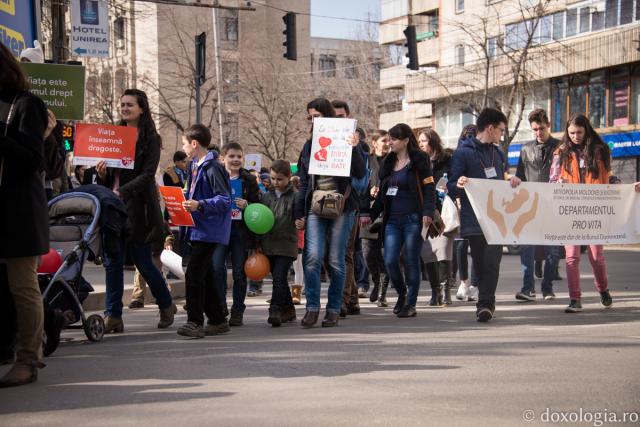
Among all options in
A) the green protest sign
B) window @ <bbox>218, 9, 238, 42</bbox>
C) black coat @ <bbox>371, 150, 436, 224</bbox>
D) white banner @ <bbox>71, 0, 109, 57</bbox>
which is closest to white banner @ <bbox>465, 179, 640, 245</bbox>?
black coat @ <bbox>371, 150, 436, 224</bbox>

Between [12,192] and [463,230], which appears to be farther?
[463,230]

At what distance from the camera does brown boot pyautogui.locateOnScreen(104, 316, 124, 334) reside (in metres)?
9.80

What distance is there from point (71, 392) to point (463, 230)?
505 centimetres

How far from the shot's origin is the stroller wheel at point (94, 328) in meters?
8.89

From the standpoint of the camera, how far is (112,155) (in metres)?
9.65

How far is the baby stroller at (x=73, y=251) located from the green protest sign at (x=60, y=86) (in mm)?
1044

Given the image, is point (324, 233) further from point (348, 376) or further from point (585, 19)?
point (585, 19)

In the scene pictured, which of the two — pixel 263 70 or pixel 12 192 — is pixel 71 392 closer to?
pixel 12 192

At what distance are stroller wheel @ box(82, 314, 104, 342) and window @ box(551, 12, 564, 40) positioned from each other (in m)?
39.5

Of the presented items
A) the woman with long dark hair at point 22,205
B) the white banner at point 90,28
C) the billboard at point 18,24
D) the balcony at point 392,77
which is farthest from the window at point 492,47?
the woman with long dark hair at point 22,205

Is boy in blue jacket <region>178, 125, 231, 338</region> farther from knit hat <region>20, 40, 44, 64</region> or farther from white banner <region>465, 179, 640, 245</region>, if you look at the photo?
white banner <region>465, 179, 640, 245</region>

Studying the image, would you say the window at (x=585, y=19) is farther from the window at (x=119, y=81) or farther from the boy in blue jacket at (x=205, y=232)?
the boy in blue jacket at (x=205, y=232)

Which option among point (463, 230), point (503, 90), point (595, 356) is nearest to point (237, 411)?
point (595, 356)

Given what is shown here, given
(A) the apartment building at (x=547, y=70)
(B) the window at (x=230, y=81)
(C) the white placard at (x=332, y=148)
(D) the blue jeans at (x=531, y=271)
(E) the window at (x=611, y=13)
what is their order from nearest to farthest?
(C) the white placard at (x=332, y=148) → (D) the blue jeans at (x=531, y=271) → (A) the apartment building at (x=547, y=70) → (E) the window at (x=611, y=13) → (B) the window at (x=230, y=81)
